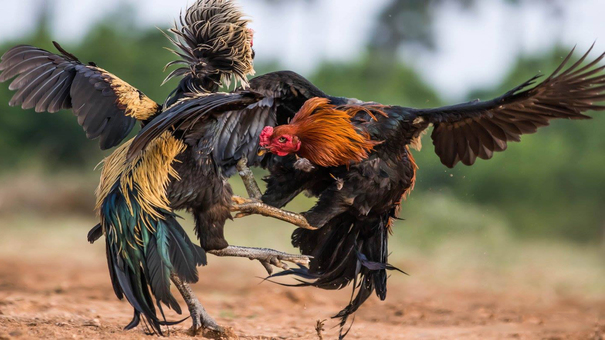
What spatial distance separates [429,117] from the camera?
558 centimetres

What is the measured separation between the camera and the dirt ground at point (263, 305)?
23.5 ft

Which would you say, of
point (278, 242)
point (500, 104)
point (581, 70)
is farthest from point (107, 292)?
point (581, 70)

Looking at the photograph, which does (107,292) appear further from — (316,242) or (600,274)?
(600,274)

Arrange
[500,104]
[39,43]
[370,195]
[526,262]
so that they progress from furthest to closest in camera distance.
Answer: [39,43]
[526,262]
[370,195]
[500,104]

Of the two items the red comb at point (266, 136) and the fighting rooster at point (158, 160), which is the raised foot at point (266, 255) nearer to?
the fighting rooster at point (158, 160)

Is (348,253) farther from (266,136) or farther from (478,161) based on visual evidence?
(478,161)

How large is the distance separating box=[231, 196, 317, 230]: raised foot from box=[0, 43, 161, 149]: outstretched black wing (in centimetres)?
95

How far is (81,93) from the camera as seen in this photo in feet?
18.4

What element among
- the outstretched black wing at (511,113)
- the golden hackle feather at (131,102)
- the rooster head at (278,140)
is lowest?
the rooster head at (278,140)

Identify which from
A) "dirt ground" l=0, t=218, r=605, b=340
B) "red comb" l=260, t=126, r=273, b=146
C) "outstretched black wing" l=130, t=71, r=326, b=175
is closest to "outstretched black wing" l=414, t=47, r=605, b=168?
"outstretched black wing" l=130, t=71, r=326, b=175

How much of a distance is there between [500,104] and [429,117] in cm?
56

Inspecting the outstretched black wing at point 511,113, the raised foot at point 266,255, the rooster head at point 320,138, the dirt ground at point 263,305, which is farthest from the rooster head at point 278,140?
the dirt ground at point 263,305

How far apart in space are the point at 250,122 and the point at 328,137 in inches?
26.1

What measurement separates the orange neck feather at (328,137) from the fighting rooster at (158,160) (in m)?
0.48
